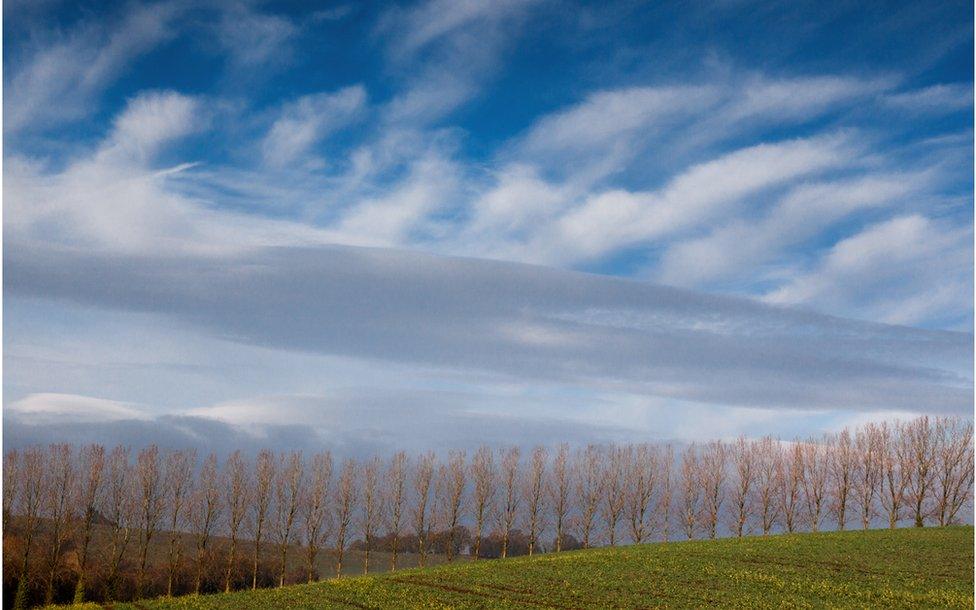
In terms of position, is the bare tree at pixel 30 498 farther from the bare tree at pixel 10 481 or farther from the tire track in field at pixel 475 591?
the tire track in field at pixel 475 591

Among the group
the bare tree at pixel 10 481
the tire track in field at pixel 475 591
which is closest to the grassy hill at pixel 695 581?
the tire track in field at pixel 475 591

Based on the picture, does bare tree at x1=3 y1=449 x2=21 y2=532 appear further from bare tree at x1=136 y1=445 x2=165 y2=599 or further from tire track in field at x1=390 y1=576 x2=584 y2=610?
tire track in field at x1=390 y1=576 x2=584 y2=610

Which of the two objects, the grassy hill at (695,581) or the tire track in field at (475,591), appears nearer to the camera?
the grassy hill at (695,581)

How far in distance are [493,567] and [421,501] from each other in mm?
40173

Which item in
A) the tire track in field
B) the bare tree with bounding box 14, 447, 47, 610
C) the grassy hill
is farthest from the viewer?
the bare tree with bounding box 14, 447, 47, 610

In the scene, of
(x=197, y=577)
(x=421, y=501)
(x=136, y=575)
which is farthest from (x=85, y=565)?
(x=421, y=501)

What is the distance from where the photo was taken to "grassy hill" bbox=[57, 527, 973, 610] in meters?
38.0

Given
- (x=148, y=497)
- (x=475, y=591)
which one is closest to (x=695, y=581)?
(x=475, y=591)

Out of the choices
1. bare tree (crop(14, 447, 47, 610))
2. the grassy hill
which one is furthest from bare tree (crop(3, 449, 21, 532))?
the grassy hill

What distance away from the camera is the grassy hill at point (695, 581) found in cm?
3800

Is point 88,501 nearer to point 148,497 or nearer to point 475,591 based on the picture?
point 148,497

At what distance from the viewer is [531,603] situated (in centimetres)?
3941

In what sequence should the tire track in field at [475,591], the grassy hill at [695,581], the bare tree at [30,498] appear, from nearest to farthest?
the grassy hill at [695,581] → the tire track in field at [475,591] → the bare tree at [30,498]

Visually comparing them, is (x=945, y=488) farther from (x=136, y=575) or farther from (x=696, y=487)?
(x=136, y=575)
